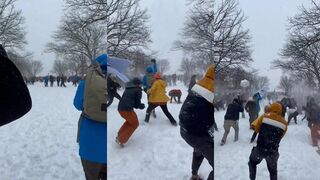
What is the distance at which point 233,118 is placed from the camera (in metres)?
1.63

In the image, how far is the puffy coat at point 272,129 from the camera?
1.55 m

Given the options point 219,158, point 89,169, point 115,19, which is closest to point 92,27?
point 115,19

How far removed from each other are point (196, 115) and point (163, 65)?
30cm

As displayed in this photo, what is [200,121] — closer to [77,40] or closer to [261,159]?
[261,159]

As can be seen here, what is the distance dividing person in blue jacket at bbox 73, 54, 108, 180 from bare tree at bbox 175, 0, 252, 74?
1.50ft

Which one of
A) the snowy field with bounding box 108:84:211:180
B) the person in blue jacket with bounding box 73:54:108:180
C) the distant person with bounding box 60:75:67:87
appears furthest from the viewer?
the distant person with bounding box 60:75:67:87

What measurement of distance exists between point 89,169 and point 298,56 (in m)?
1.19

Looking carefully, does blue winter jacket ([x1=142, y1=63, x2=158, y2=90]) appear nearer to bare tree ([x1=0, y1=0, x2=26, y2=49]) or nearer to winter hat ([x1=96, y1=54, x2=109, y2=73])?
winter hat ([x1=96, y1=54, x2=109, y2=73])

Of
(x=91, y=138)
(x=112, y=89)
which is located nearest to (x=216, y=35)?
(x=112, y=89)

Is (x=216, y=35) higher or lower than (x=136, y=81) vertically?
higher

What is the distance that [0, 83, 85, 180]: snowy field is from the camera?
172 cm

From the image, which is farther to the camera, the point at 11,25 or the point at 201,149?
the point at 11,25

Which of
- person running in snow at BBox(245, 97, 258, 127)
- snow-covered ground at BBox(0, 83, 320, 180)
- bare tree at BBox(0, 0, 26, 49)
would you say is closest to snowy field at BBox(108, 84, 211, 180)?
snow-covered ground at BBox(0, 83, 320, 180)

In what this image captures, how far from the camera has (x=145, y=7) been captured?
1644 millimetres
